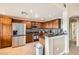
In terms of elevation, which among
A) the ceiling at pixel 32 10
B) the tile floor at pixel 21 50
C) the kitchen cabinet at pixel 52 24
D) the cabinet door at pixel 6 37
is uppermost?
the ceiling at pixel 32 10

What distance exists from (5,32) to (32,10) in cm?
68

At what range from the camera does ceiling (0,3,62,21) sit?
89.6 inches

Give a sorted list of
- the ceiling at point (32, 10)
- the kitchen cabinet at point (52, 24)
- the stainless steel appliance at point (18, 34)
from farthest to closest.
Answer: the kitchen cabinet at point (52, 24) < the stainless steel appliance at point (18, 34) < the ceiling at point (32, 10)

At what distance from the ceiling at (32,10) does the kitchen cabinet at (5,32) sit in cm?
16

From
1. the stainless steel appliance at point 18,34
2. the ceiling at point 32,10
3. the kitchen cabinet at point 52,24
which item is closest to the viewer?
the ceiling at point 32,10

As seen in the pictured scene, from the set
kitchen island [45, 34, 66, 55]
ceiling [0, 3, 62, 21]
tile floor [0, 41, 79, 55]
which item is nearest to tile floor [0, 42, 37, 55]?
tile floor [0, 41, 79, 55]

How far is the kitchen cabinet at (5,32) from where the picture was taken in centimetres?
233

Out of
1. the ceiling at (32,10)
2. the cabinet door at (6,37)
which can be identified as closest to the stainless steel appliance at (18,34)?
the cabinet door at (6,37)

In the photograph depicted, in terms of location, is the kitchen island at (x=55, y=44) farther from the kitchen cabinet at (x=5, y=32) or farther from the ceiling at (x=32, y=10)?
the kitchen cabinet at (x=5, y=32)

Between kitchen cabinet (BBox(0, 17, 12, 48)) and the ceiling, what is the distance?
0.16m

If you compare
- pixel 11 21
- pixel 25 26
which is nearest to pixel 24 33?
pixel 25 26


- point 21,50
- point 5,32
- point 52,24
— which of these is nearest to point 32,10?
point 52,24

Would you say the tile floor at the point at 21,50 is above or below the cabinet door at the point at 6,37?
below

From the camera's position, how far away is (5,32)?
241 centimetres
